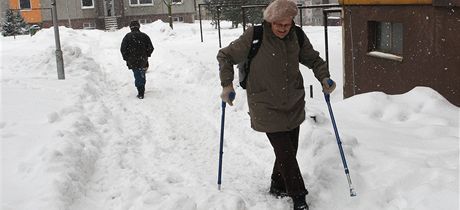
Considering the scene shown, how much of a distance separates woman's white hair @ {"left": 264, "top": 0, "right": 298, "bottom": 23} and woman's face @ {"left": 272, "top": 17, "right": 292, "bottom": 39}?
34 millimetres

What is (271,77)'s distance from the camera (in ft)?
14.3

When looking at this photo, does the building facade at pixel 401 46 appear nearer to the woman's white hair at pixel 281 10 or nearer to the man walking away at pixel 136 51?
the woman's white hair at pixel 281 10

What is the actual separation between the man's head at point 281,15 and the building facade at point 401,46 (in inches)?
124

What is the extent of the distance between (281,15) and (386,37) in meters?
4.46

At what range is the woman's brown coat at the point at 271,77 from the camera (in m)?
4.30

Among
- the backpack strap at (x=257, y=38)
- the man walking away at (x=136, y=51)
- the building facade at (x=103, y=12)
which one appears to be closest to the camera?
the backpack strap at (x=257, y=38)

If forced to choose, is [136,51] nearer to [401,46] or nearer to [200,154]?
[200,154]

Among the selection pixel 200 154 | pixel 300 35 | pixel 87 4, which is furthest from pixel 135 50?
pixel 87 4

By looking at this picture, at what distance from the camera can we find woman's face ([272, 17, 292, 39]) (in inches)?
163

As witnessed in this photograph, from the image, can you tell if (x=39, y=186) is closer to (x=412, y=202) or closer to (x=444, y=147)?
(x=412, y=202)

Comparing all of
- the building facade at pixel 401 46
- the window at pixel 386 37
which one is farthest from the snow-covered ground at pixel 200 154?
the window at pixel 386 37

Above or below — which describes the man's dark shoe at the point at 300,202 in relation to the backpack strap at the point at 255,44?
below

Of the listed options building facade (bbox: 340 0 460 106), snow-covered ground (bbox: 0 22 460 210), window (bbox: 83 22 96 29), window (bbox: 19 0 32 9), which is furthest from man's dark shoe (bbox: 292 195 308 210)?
window (bbox: 83 22 96 29)

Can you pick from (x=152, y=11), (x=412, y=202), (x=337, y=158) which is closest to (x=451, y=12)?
(x=337, y=158)
